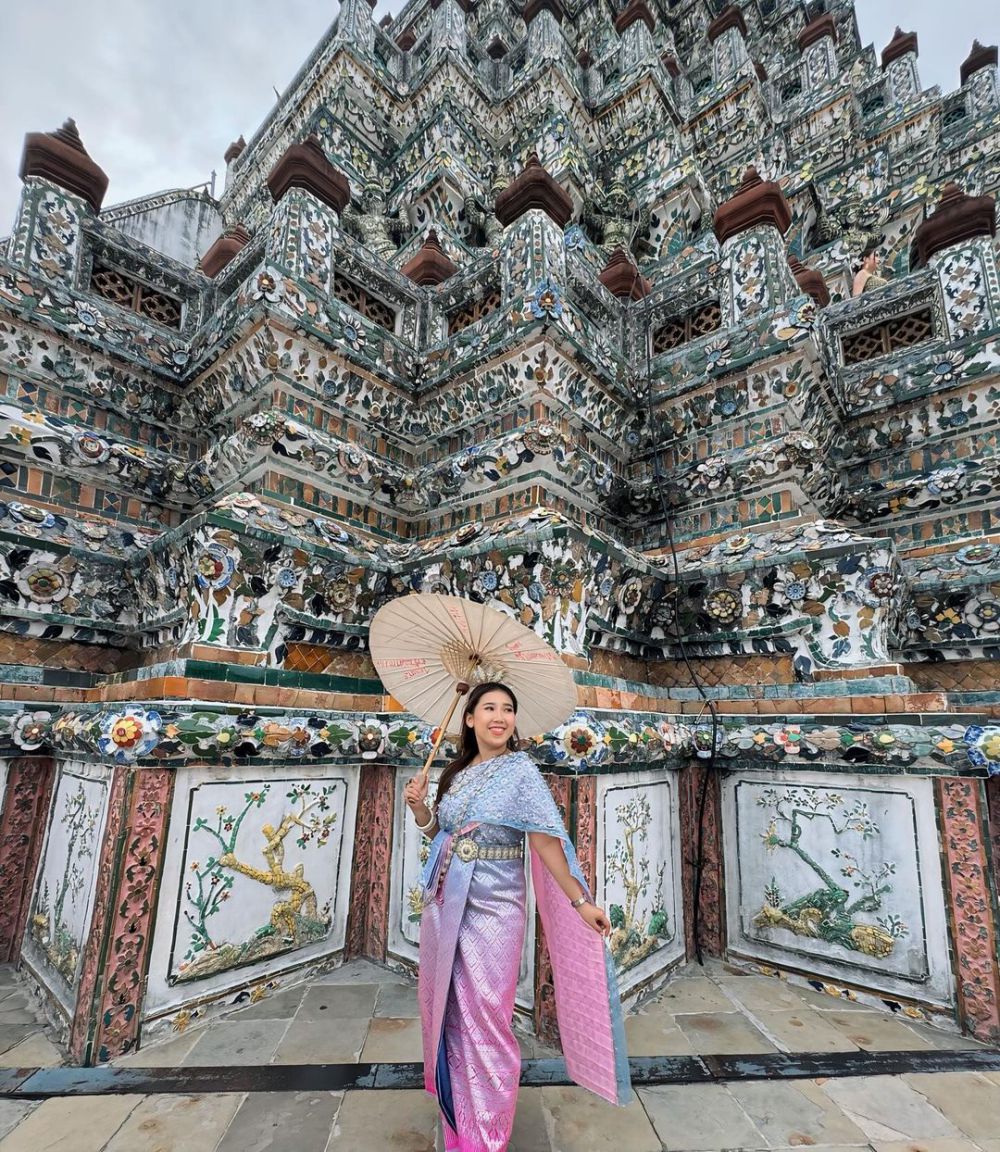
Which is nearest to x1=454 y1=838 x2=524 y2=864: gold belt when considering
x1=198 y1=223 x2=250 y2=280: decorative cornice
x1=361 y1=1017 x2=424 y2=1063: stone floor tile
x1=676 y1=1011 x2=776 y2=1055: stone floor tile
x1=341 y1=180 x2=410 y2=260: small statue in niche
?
x1=361 y1=1017 x2=424 y2=1063: stone floor tile

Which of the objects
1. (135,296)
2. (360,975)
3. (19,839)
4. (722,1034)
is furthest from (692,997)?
(135,296)

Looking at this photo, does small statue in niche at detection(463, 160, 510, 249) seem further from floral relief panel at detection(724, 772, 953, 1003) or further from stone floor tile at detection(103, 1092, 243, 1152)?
stone floor tile at detection(103, 1092, 243, 1152)

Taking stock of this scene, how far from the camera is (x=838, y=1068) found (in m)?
3.40

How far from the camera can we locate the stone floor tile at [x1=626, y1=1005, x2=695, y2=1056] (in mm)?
3588

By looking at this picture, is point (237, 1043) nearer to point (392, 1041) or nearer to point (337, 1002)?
point (337, 1002)

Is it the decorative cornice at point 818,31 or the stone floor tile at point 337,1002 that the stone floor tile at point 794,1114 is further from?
the decorative cornice at point 818,31

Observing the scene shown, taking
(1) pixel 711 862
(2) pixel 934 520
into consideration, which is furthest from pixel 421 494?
(2) pixel 934 520

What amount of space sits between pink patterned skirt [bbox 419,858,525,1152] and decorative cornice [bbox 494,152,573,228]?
6.27 metres

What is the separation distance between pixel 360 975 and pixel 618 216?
36.4 feet

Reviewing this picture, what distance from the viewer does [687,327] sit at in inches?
282

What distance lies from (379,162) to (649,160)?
4.90 m

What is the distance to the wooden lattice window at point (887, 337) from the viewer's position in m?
6.94

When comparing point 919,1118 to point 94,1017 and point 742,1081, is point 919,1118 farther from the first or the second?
point 94,1017

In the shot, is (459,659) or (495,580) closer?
(459,659)
